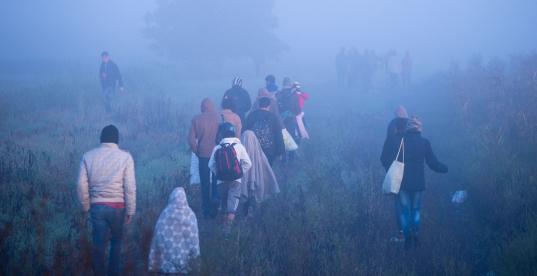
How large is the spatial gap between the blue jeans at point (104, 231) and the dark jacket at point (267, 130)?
346 cm

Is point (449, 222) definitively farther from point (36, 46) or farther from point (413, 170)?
point (36, 46)

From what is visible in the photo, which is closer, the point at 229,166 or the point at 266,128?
the point at 229,166

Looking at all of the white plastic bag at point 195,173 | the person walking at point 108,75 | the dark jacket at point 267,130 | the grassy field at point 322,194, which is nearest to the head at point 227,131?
the dark jacket at point 267,130

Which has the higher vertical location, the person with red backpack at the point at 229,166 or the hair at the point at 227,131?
the hair at the point at 227,131

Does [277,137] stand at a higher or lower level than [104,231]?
higher

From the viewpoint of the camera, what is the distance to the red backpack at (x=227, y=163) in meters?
6.73

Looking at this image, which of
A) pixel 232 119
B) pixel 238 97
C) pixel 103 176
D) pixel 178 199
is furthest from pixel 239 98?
pixel 103 176

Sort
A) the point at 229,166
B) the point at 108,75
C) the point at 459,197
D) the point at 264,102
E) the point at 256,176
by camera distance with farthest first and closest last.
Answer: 1. the point at 108,75
2. the point at 459,197
3. the point at 264,102
4. the point at 256,176
5. the point at 229,166

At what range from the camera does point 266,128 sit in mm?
8109

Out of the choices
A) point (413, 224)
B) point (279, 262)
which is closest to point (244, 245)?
point (279, 262)

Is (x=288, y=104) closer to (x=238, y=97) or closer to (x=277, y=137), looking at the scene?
(x=238, y=97)

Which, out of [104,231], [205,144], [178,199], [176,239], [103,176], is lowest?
[176,239]

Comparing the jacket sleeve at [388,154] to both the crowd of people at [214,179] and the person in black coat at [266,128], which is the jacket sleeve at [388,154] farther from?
the person in black coat at [266,128]

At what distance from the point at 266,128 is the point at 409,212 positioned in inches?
110
